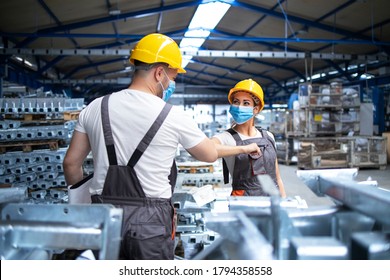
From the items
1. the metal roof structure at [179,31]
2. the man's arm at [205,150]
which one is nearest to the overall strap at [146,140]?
the man's arm at [205,150]

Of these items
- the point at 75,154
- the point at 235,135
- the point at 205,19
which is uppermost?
the point at 205,19

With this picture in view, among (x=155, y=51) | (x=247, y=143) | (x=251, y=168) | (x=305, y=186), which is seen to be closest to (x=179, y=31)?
(x=305, y=186)

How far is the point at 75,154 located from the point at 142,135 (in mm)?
476

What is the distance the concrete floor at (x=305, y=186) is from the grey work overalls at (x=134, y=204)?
4142 millimetres

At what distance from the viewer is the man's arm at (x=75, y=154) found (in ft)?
5.49

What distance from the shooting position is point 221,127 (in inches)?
510

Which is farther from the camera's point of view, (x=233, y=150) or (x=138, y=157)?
(x=233, y=150)

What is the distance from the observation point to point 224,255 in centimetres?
90

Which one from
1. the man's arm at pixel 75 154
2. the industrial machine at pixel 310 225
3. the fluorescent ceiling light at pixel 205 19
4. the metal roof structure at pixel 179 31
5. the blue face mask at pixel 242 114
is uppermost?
the fluorescent ceiling light at pixel 205 19

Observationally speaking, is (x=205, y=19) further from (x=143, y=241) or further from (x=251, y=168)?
(x=143, y=241)

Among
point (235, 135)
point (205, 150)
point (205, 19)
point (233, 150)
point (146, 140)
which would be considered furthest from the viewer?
point (205, 19)

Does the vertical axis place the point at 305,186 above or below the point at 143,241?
below

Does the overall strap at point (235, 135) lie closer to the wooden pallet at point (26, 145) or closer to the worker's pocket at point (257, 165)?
the worker's pocket at point (257, 165)
